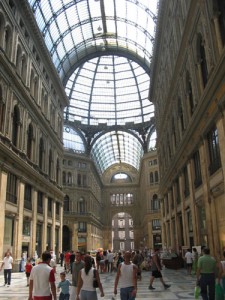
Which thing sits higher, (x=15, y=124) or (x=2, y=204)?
(x=15, y=124)

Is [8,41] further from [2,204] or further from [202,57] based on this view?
[202,57]

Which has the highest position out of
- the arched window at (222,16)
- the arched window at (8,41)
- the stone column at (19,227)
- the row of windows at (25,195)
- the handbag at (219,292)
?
the arched window at (8,41)

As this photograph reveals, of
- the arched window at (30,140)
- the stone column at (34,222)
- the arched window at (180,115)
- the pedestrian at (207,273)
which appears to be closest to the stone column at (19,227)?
the stone column at (34,222)

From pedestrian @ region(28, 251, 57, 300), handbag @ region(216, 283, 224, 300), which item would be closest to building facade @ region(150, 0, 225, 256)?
handbag @ region(216, 283, 224, 300)

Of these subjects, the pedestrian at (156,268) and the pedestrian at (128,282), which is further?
the pedestrian at (156,268)

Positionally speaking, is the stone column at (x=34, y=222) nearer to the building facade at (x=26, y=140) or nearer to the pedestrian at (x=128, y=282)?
the building facade at (x=26, y=140)

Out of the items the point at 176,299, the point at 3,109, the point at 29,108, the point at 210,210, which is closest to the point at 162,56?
the point at 29,108

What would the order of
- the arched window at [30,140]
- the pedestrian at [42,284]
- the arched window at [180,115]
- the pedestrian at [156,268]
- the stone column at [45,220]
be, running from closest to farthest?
1. the pedestrian at [42,284]
2. the pedestrian at [156,268]
3. the arched window at [180,115]
4. the arched window at [30,140]
5. the stone column at [45,220]

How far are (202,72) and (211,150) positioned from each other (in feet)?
16.3

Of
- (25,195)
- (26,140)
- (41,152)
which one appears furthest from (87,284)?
(41,152)

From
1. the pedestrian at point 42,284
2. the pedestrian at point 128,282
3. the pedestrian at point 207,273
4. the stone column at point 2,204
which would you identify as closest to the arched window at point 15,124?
the stone column at point 2,204

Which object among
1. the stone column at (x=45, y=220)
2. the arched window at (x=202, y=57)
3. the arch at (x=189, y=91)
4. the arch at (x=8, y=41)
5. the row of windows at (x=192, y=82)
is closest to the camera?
the row of windows at (x=192, y=82)

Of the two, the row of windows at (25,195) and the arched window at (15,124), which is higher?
the arched window at (15,124)

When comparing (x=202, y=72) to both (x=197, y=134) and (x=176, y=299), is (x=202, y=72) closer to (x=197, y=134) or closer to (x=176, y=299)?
(x=197, y=134)
